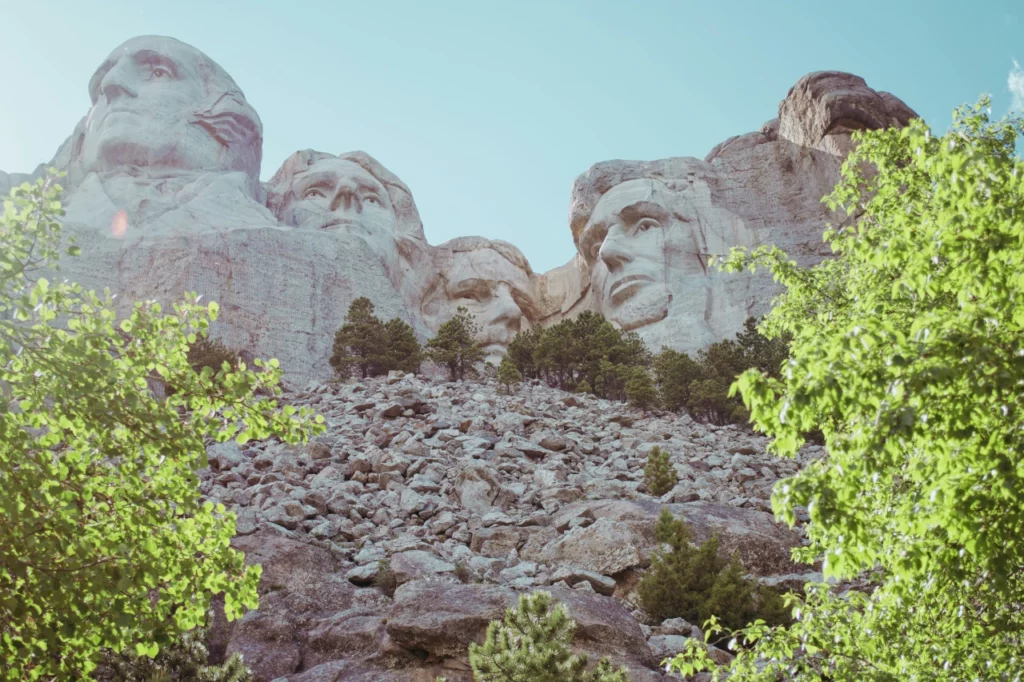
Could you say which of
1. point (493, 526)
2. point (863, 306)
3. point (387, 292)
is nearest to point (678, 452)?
point (493, 526)

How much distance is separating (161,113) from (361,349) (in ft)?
67.3

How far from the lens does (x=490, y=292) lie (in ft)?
179

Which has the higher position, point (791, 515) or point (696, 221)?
point (696, 221)

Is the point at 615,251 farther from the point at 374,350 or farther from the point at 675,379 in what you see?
the point at 374,350

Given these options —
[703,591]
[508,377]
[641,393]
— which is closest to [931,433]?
[703,591]

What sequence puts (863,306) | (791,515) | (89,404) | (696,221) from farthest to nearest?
(696,221), (863,306), (89,404), (791,515)

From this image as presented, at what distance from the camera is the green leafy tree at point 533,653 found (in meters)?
7.20

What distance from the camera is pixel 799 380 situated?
4.39 m

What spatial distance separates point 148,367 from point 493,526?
9.44m

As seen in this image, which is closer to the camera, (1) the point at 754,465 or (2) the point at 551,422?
(1) the point at 754,465

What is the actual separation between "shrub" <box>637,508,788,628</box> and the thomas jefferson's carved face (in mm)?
40246

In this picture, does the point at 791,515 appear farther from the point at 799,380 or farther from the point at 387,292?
the point at 387,292

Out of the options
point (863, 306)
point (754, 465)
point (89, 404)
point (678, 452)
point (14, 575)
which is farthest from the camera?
point (678, 452)

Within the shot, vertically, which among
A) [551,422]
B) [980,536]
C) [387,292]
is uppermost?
[387,292]
